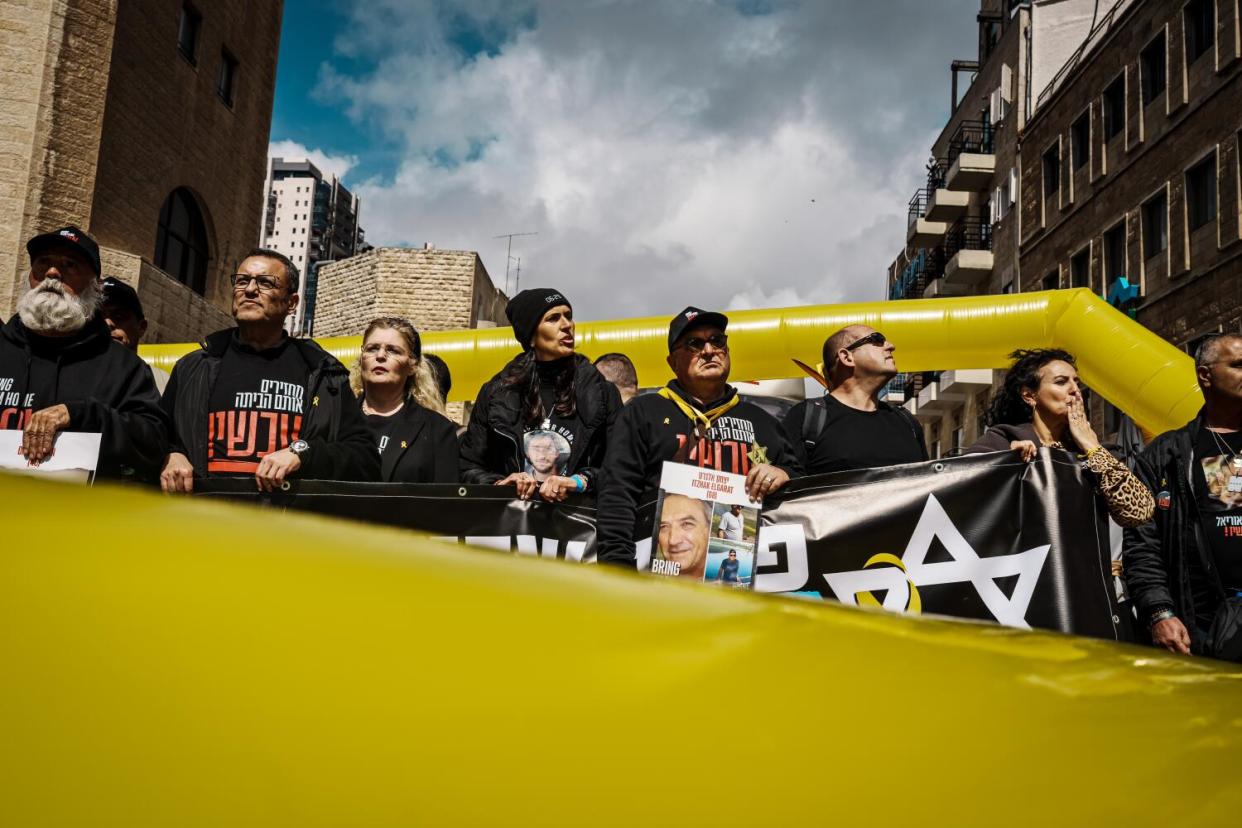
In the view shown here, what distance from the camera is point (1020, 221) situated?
24625mm

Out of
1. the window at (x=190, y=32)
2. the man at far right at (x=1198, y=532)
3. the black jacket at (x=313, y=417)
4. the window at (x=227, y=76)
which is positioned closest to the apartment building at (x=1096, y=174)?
the man at far right at (x=1198, y=532)

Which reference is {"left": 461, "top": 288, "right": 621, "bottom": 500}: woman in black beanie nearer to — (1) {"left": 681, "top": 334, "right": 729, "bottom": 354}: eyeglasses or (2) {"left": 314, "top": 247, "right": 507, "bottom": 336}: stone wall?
(1) {"left": 681, "top": 334, "right": 729, "bottom": 354}: eyeglasses

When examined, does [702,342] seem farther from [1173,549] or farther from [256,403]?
[1173,549]

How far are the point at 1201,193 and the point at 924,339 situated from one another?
11.5m

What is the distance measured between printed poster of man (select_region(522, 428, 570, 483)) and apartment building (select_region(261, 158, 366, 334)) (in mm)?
118927

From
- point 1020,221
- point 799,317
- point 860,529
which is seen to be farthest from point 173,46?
point 1020,221

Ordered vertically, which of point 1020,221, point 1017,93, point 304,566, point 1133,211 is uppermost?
point 1017,93

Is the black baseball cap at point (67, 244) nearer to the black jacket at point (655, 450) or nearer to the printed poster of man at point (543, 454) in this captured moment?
the printed poster of man at point (543, 454)

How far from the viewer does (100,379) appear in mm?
3416

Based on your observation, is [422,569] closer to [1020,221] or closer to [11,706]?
[11,706]

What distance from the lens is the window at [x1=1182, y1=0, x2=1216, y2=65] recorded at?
16.4 meters

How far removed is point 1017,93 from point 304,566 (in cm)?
2897

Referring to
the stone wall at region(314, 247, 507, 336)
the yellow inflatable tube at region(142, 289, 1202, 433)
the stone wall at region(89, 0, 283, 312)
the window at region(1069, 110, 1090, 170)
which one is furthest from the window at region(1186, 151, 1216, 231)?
the stone wall at region(314, 247, 507, 336)

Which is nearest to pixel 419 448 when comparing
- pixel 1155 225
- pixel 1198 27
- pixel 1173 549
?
pixel 1173 549
